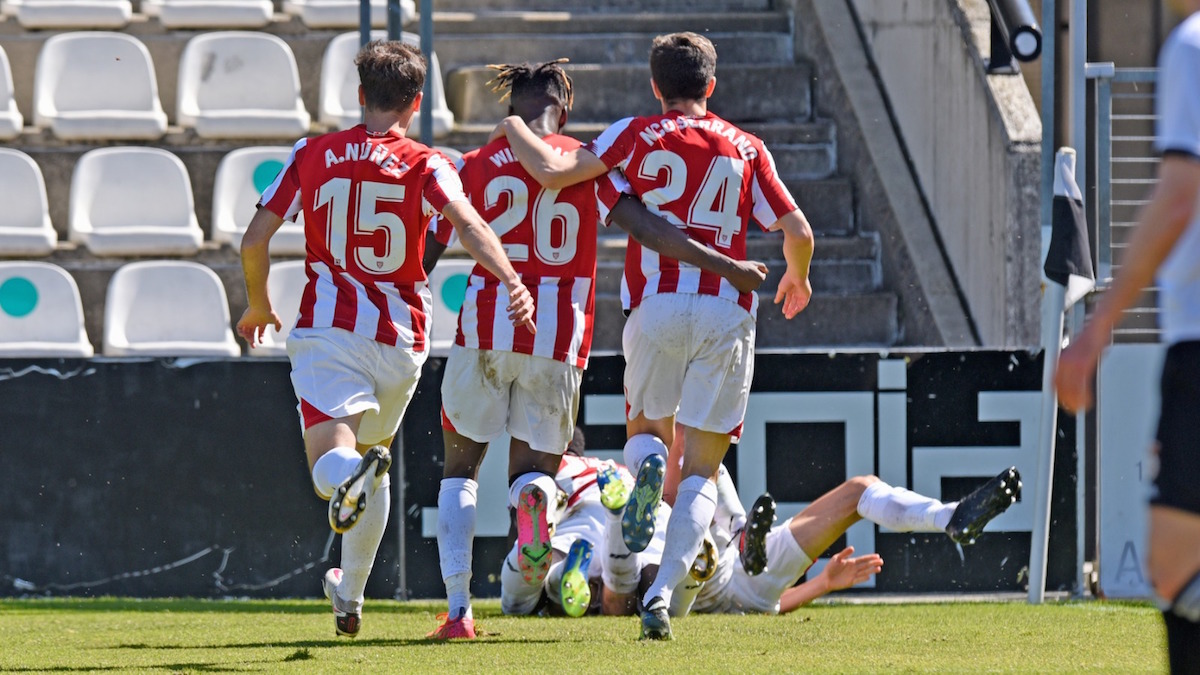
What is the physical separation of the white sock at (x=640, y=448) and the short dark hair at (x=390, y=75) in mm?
1451

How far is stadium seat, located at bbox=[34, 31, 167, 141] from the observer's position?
1050 cm


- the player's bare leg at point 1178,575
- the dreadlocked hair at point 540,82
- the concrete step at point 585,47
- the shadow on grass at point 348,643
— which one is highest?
the concrete step at point 585,47

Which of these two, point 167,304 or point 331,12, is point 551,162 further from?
point 331,12

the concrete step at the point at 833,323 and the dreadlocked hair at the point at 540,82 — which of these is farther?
the concrete step at the point at 833,323

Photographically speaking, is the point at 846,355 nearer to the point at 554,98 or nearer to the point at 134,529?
the point at 554,98

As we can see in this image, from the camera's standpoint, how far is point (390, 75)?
5184mm

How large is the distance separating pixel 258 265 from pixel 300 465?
2383 mm

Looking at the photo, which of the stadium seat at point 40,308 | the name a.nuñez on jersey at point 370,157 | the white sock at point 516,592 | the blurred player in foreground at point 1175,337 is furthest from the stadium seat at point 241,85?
the blurred player in foreground at point 1175,337

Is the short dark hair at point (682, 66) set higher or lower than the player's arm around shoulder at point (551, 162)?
higher

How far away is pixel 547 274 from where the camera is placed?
5.75 meters

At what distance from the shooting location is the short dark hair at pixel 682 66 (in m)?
5.47

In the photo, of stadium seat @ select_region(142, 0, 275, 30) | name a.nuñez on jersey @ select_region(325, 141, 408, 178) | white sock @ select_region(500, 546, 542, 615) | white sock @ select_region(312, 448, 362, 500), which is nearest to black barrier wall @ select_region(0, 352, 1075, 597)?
white sock @ select_region(500, 546, 542, 615)

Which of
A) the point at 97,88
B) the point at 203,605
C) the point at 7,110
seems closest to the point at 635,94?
the point at 97,88

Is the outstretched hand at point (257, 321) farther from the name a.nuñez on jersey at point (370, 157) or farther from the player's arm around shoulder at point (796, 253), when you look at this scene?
the player's arm around shoulder at point (796, 253)
